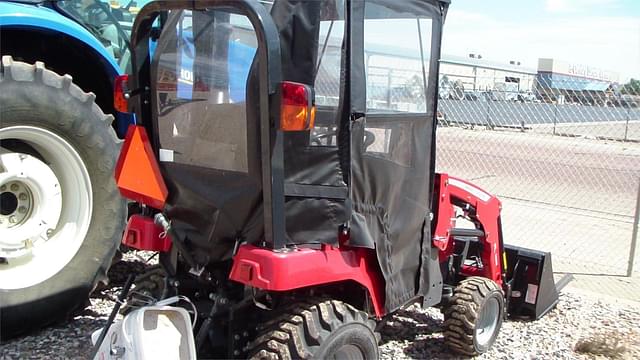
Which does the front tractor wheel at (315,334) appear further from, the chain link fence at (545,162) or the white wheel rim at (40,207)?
the white wheel rim at (40,207)

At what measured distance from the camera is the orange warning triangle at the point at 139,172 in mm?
3010

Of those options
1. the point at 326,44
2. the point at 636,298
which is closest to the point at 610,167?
the point at 636,298

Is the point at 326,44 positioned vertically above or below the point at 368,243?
above

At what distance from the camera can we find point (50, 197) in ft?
12.6

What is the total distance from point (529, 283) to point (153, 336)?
299 centimetres

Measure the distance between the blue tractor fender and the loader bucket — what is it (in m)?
3.21

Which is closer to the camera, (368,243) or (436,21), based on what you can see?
(368,243)

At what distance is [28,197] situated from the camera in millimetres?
3846

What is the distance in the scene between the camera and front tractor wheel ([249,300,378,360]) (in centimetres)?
263

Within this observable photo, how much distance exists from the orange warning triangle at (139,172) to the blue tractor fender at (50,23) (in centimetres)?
141

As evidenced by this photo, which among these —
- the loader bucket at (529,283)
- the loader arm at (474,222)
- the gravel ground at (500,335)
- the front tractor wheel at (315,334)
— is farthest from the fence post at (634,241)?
the front tractor wheel at (315,334)

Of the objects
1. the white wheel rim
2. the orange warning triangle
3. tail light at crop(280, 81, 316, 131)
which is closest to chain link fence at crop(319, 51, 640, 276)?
tail light at crop(280, 81, 316, 131)

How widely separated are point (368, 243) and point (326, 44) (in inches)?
36.1

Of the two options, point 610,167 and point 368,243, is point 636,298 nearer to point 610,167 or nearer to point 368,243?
point 368,243
